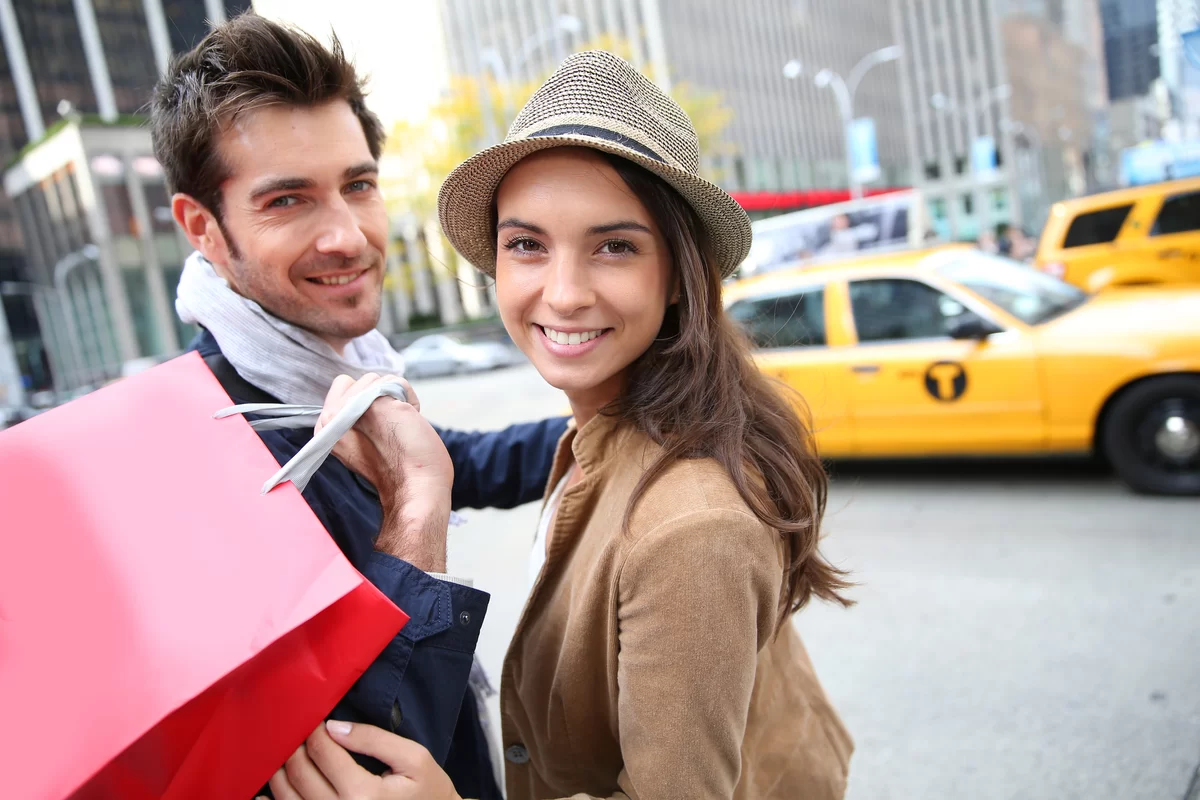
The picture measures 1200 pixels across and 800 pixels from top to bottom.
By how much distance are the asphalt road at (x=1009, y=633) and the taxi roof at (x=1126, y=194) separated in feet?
16.4

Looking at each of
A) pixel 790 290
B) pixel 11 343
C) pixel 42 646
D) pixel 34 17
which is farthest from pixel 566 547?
pixel 11 343

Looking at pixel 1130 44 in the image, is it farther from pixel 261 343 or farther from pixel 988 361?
pixel 261 343

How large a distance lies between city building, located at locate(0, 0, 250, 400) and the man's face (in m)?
30.1

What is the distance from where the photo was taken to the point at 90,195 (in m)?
28.4

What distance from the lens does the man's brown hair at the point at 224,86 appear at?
1.49 meters

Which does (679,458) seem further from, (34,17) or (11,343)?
(11,343)

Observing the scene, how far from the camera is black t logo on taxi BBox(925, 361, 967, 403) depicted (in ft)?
17.7

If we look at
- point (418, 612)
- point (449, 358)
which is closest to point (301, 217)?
point (418, 612)

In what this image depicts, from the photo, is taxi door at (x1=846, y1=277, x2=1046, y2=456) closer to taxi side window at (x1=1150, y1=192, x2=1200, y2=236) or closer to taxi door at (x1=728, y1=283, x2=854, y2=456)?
taxi door at (x1=728, y1=283, x2=854, y2=456)

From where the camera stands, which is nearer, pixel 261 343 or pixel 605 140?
pixel 605 140

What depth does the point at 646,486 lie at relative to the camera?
4.00 feet

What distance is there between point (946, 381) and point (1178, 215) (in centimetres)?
549

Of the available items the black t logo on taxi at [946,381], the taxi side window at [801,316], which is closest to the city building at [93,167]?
the taxi side window at [801,316]

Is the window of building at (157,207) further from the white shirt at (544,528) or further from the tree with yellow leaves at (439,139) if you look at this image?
the white shirt at (544,528)
